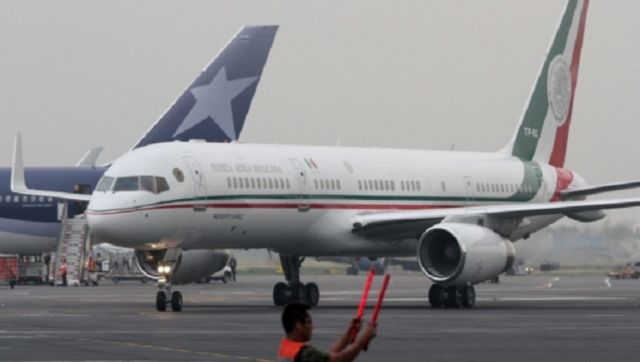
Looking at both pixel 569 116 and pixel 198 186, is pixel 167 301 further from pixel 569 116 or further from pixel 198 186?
pixel 569 116

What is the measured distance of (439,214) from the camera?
138ft

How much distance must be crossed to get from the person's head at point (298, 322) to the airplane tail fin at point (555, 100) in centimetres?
3929

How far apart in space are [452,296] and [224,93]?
1011 inches

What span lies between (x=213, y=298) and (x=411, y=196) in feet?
26.6

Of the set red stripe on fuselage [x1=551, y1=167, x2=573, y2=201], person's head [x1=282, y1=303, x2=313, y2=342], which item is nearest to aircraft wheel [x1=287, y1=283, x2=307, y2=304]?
red stripe on fuselage [x1=551, y1=167, x2=573, y2=201]

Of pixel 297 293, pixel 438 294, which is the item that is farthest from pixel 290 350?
pixel 297 293

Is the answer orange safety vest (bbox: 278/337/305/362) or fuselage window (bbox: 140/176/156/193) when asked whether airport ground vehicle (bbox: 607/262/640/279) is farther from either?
orange safety vest (bbox: 278/337/305/362)

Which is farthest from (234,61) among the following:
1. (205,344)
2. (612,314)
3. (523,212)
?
(205,344)

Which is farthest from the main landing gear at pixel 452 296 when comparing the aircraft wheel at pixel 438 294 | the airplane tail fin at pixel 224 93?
the airplane tail fin at pixel 224 93

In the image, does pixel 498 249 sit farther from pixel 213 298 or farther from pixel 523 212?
pixel 213 298

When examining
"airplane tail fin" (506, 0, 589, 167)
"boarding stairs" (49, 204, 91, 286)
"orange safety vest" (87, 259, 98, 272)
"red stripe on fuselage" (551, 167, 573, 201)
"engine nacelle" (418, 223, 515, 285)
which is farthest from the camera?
"orange safety vest" (87, 259, 98, 272)

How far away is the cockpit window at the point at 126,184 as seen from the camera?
127 feet

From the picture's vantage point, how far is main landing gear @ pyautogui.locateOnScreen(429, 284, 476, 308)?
137 feet

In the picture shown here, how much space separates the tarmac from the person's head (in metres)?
9.62
